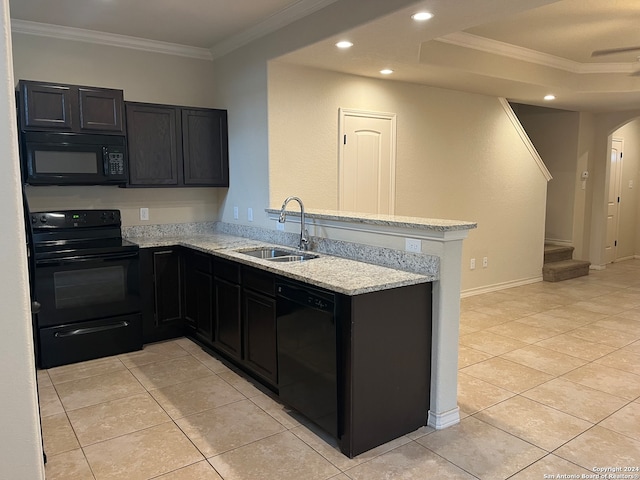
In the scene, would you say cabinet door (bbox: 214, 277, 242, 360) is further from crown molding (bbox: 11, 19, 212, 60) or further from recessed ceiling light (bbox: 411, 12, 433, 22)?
crown molding (bbox: 11, 19, 212, 60)

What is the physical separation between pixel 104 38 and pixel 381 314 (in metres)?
3.40

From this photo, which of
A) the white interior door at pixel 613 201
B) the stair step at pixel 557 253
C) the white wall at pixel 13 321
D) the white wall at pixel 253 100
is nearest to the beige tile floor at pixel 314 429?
the white wall at pixel 13 321

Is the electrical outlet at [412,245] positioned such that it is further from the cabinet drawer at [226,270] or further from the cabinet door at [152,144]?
the cabinet door at [152,144]

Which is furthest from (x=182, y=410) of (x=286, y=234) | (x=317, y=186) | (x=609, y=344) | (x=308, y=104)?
(x=609, y=344)

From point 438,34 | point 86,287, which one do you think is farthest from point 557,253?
point 86,287

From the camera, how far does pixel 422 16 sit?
2.83 meters

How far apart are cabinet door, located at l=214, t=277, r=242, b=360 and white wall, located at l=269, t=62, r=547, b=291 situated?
91cm

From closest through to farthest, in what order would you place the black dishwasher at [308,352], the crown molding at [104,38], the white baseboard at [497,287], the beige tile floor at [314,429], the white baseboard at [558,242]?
the beige tile floor at [314,429], the black dishwasher at [308,352], the crown molding at [104,38], the white baseboard at [497,287], the white baseboard at [558,242]

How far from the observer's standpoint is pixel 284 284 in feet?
9.27

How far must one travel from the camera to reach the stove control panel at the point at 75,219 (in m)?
3.88

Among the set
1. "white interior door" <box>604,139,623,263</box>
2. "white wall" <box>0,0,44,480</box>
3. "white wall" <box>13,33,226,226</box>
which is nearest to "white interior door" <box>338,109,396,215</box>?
"white wall" <box>13,33,226,226</box>

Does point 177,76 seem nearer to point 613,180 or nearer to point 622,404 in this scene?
point 622,404

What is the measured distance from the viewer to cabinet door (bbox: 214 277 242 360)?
11.3ft

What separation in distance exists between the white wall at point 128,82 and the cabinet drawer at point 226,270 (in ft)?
3.98
